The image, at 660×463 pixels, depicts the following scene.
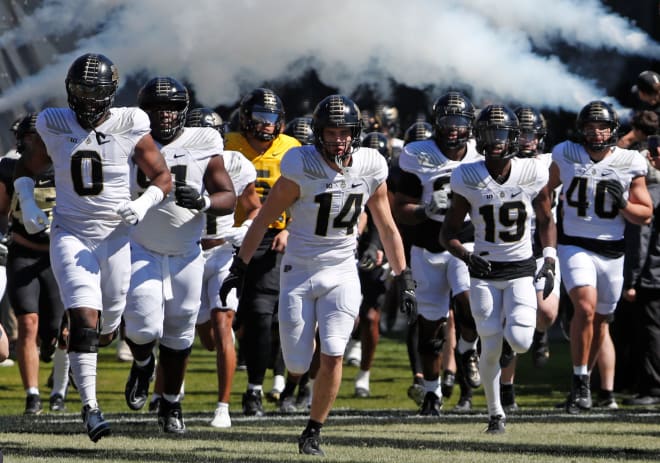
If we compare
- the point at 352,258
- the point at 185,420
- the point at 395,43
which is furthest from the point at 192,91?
the point at 352,258

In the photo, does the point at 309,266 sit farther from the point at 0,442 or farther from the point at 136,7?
the point at 136,7

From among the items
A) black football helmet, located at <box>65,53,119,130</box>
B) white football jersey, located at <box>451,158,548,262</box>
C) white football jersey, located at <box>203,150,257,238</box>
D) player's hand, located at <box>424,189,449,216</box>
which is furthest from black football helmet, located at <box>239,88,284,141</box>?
black football helmet, located at <box>65,53,119,130</box>

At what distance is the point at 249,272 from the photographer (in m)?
9.99

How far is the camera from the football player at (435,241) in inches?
387

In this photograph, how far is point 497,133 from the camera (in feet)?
28.7

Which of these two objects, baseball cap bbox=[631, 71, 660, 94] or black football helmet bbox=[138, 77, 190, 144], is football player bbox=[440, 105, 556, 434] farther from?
baseball cap bbox=[631, 71, 660, 94]

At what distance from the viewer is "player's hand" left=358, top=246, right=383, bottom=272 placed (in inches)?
438

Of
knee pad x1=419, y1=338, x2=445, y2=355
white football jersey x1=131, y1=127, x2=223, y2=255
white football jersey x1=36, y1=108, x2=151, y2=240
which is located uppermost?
white football jersey x1=36, y1=108, x2=151, y2=240

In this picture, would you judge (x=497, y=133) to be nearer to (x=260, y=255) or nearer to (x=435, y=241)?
(x=435, y=241)

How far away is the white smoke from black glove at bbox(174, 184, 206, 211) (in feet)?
11.8

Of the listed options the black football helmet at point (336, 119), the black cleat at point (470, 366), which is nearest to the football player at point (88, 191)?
the black football helmet at point (336, 119)

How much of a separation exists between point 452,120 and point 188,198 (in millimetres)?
2726

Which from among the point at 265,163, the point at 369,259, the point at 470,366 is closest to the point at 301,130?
the point at 369,259

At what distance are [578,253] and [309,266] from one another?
2.91m
